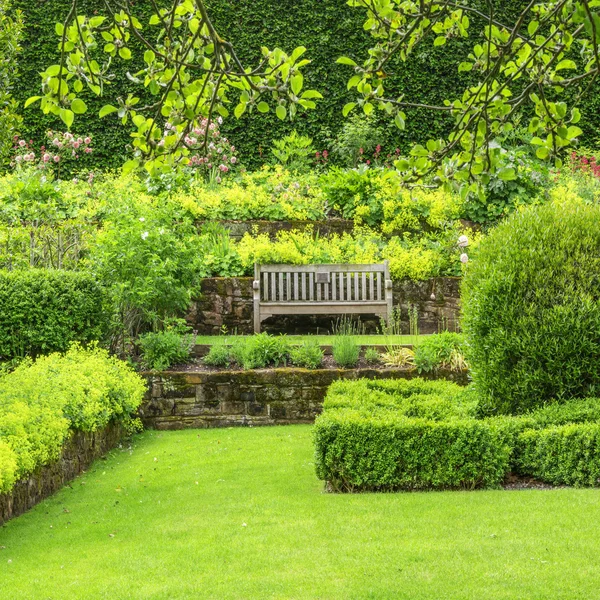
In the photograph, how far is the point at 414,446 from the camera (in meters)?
5.56

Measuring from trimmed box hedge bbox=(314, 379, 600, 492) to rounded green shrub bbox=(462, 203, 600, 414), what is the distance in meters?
0.35

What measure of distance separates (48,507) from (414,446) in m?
2.48

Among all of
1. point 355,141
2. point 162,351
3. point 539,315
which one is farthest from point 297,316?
point 539,315

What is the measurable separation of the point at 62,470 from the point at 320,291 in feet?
18.0

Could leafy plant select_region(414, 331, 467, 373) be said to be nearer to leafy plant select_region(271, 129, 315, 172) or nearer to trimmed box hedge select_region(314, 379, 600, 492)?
trimmed box hedge select_region(314, 379, 600, 492)

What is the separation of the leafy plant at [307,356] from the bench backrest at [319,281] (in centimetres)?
225

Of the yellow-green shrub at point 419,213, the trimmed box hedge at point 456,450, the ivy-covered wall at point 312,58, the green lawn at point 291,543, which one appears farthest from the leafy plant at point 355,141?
the trimmed box hedge at point 456,450

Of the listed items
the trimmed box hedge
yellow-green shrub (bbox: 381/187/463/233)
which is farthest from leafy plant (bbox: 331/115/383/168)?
the trimmed box hedge

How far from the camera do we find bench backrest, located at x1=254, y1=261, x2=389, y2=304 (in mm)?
10922

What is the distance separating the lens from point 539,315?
20.0ft

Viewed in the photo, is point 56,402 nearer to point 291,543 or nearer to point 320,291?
point 291,543

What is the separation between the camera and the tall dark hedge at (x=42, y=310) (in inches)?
324

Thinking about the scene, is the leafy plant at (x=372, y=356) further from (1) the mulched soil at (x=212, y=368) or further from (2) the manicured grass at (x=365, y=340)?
(2) the manicured grass at (x=365, y=340)

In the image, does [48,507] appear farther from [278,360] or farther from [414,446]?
[278,360]
